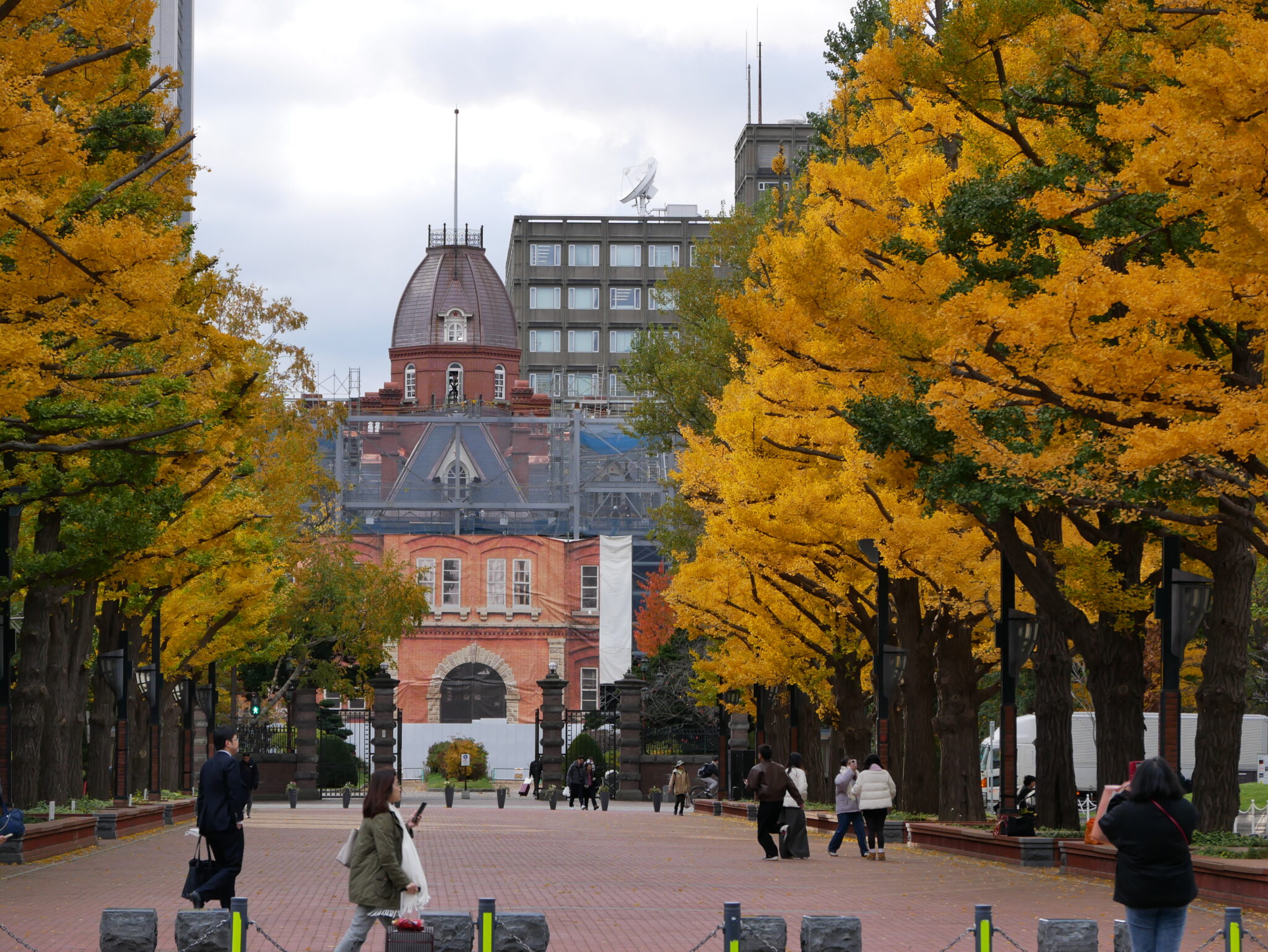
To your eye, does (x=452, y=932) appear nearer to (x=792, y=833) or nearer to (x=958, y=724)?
(x=792, y=833)

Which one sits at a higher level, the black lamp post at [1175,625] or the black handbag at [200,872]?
the black lamp post at [1175,625]

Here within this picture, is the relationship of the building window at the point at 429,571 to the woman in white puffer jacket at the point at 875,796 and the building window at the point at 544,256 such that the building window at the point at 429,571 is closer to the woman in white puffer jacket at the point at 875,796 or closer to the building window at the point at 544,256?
the building window at the point at 544,256

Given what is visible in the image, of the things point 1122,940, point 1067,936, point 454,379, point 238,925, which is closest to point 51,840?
point 238,925

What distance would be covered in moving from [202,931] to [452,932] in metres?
1.48

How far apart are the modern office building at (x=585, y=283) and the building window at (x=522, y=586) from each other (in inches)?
1404

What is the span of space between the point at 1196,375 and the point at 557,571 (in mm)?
64414

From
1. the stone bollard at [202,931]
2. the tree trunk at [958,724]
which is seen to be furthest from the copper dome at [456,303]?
the stone bollard at [202,931]

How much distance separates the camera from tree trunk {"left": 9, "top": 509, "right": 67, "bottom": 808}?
2291cm

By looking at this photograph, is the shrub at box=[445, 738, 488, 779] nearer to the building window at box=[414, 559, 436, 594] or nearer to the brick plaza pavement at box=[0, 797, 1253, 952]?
the building window at box=[414, 559, 436, 594]

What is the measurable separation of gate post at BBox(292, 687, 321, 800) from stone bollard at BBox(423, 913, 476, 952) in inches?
1666

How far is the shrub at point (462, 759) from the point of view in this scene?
2293 inches

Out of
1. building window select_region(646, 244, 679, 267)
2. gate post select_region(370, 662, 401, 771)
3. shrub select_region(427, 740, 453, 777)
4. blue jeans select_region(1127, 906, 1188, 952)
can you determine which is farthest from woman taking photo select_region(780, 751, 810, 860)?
building window select_region(646, 244, 679, 267)

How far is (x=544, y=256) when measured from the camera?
112562mm

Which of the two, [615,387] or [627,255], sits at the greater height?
[627,255]
